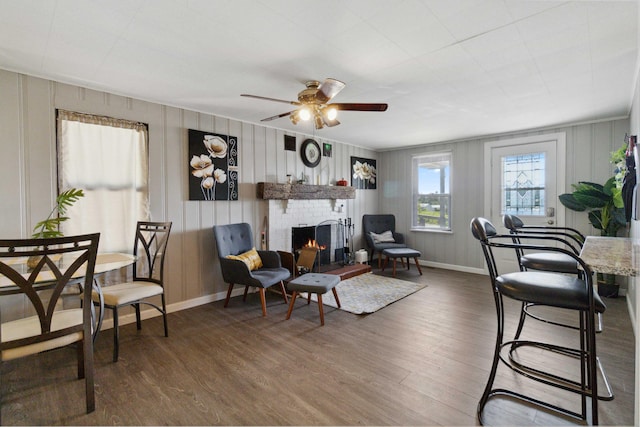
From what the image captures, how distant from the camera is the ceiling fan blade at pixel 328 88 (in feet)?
7.70

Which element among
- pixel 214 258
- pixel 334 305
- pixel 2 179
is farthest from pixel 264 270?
pixel 2 179

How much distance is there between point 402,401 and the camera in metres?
1.90

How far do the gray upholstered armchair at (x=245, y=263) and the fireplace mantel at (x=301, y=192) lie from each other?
0.56 metres

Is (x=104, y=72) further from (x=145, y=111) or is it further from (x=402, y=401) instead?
(x=402, y=401)

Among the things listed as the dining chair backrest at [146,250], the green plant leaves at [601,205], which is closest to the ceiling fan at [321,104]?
the dining chair backrest at [146,250]

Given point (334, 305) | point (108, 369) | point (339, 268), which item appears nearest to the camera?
point (108, 369)

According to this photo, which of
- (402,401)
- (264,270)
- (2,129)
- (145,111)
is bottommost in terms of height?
(402,401)

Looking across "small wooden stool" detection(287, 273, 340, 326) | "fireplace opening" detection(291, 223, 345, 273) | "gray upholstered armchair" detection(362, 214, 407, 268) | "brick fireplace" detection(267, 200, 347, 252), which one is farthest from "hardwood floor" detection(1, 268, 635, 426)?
"gray upholstered armchair" detection(362, 214, 407, 268)

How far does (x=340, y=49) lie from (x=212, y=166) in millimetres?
2239

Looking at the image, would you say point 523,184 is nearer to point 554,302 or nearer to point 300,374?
point 554,302

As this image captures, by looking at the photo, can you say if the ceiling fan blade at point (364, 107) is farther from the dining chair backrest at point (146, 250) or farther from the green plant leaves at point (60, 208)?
the green plant leaves at point (60, 208)

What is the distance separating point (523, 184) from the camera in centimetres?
475

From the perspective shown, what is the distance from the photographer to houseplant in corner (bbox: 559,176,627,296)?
3.72 m

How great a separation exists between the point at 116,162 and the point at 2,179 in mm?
837
